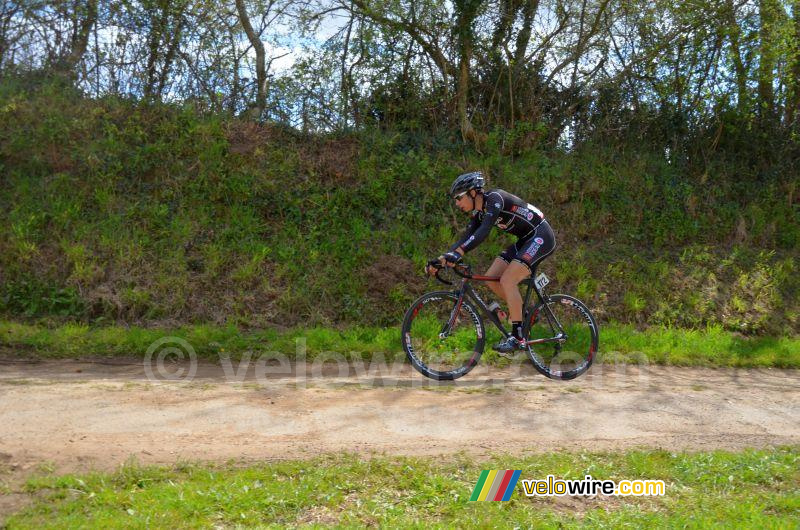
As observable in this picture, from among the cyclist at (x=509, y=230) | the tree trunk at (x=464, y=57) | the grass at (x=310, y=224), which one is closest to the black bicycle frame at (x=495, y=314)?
the cyclist at (x=509, y=230)

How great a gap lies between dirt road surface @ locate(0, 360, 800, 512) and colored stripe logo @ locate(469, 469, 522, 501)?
0.62 metres

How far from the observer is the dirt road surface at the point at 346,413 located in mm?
5066

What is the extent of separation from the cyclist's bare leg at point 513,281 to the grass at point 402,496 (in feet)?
8.33

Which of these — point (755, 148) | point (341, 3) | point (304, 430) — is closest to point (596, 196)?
point (755, 148)

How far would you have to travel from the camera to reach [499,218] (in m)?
7.43

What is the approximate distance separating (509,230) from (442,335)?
1.47 metres

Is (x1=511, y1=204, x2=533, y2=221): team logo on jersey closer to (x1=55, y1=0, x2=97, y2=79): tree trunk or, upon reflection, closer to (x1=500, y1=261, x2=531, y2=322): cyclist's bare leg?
(x1=500, y1=261, x2=531, y2=322): cyclist's bare leg

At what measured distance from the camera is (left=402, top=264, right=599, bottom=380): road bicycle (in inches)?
293

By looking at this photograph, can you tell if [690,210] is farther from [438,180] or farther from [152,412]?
[152,412]

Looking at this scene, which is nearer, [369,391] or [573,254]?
[369,391]

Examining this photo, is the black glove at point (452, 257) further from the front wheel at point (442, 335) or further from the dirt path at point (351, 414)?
the dirt path at point (351, 414)

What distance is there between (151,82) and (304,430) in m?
9.58

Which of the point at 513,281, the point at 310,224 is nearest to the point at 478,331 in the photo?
the point at 513,281

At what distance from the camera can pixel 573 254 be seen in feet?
37.3
